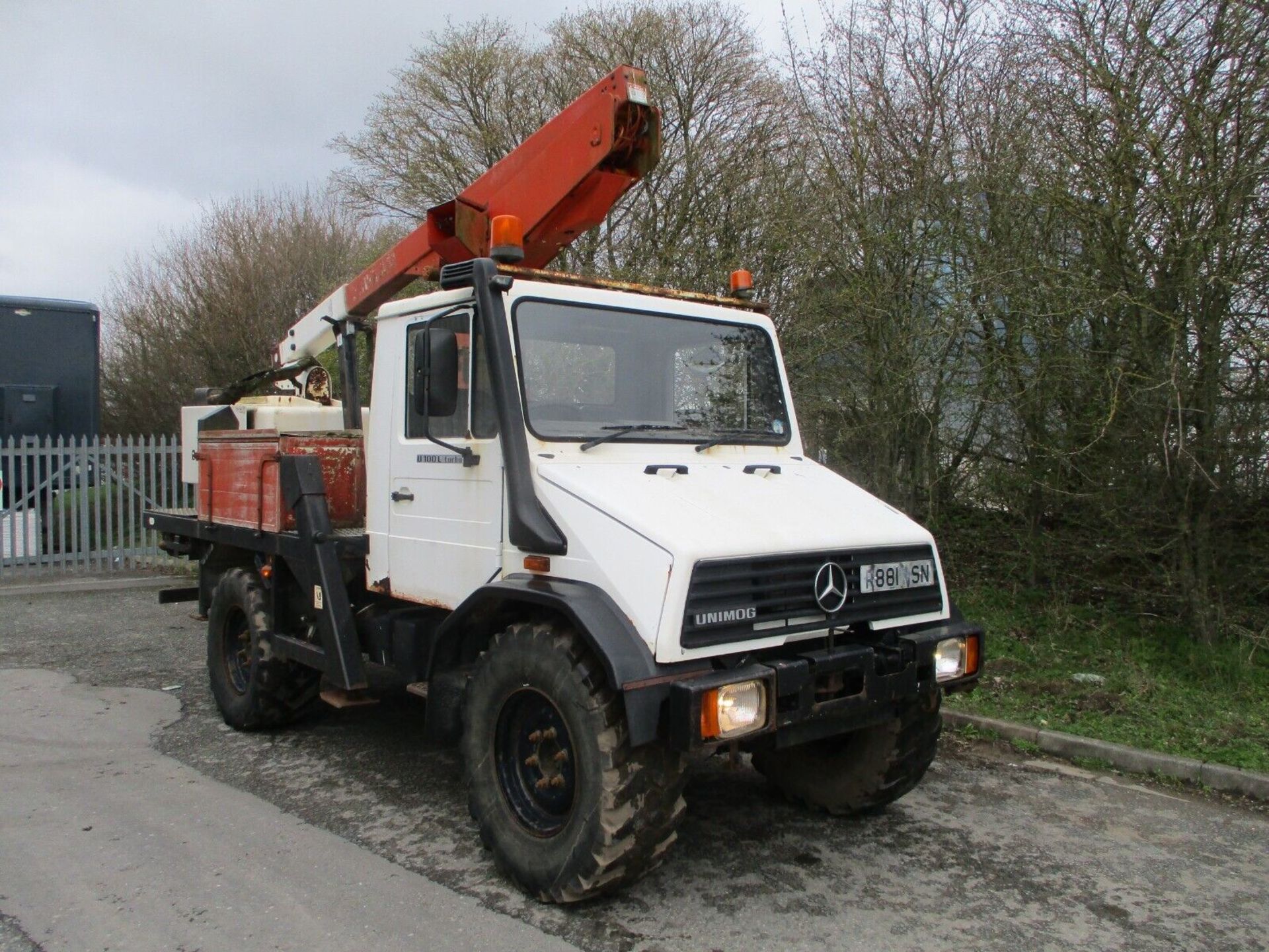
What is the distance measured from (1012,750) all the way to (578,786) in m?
3.38

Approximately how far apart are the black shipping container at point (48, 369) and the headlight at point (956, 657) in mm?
13514

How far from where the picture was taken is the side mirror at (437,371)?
4324 millimetres

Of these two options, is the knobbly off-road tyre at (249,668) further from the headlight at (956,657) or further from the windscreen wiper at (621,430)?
the headlight at (956,657)

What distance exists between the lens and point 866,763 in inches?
184

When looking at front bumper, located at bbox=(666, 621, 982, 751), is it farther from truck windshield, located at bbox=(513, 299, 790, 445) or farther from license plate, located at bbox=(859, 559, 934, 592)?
truck windshield, located at bbox=(513, 299, 790, 445)

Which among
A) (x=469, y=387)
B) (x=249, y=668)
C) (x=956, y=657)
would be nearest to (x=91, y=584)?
(x=249, y=668)

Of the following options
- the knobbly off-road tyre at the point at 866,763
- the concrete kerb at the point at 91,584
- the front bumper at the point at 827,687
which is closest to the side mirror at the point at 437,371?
the front bumper at the point at 827,687

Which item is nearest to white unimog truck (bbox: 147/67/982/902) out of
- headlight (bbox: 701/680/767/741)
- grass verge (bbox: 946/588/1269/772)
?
headlight (bbox: 701/680/767/741)

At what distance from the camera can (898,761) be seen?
4590 mm

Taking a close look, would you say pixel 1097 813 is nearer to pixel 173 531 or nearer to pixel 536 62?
pixel 173 531

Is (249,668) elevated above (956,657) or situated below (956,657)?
below

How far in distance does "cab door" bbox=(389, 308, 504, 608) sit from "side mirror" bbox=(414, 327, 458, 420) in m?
0.09

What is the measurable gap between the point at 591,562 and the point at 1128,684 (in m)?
4.39

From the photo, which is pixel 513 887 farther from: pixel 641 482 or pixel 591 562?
pixel 641 482
